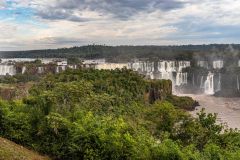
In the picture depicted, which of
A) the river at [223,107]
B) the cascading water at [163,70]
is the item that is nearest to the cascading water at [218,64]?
the cascading water at [163,70]

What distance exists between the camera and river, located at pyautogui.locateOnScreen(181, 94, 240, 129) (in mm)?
61400

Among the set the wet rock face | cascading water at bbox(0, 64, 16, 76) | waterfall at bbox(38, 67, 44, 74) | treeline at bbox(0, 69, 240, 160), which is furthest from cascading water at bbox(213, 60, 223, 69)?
treeline at bbox(0, 69, 240, 160)

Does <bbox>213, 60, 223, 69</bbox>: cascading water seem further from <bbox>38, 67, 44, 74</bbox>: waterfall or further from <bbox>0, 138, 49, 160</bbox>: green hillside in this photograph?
<bbox>0, 138, 49, 160</bbox>: green hillside

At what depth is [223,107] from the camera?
7919cm

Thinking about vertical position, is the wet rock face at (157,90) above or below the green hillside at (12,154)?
below

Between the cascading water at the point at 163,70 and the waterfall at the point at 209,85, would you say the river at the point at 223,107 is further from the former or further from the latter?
the cascading water at the point at 163,70

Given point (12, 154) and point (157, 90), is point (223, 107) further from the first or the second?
point (12, 154)

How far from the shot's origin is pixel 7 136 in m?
24.8

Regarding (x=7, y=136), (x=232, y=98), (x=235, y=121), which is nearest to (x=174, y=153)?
(x=7, y=136)

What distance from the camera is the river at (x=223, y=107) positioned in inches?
2417

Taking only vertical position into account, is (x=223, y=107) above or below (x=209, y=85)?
below

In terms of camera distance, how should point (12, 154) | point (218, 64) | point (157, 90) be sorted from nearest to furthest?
point (12, 154), point (157, 90), point (218, 64)

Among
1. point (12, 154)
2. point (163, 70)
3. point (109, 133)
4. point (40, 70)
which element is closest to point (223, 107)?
point (163, 70)

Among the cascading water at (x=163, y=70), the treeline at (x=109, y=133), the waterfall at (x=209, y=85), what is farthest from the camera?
the waterfall at (x=209, y=85)
